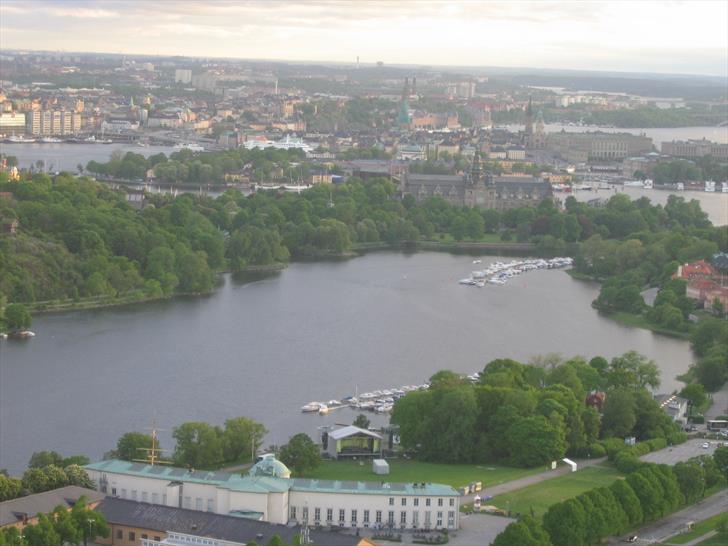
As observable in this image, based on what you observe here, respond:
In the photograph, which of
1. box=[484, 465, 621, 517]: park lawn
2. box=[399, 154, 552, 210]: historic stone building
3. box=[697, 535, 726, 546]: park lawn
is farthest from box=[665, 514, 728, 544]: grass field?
box=[399, 154, 552, 210]: historic stone building

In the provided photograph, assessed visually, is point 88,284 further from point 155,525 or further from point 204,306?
point 155,525

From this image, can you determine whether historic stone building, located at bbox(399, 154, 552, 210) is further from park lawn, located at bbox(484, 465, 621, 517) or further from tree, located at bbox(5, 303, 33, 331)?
park lawn, located at bbox(484, 465, 621, 517)

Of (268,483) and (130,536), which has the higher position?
(268,483)

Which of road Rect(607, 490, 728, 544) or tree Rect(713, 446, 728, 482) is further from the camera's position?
tree Rect(713, 446, 728, 482)

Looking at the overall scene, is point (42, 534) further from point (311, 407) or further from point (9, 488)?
point (311, 407)

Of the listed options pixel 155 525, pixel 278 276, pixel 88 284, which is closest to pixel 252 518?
pixel 155 525

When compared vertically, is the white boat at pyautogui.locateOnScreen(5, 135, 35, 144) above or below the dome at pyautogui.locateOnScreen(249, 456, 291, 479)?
below

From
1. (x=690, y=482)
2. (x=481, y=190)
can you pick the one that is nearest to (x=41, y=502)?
(x=690, y=482)
